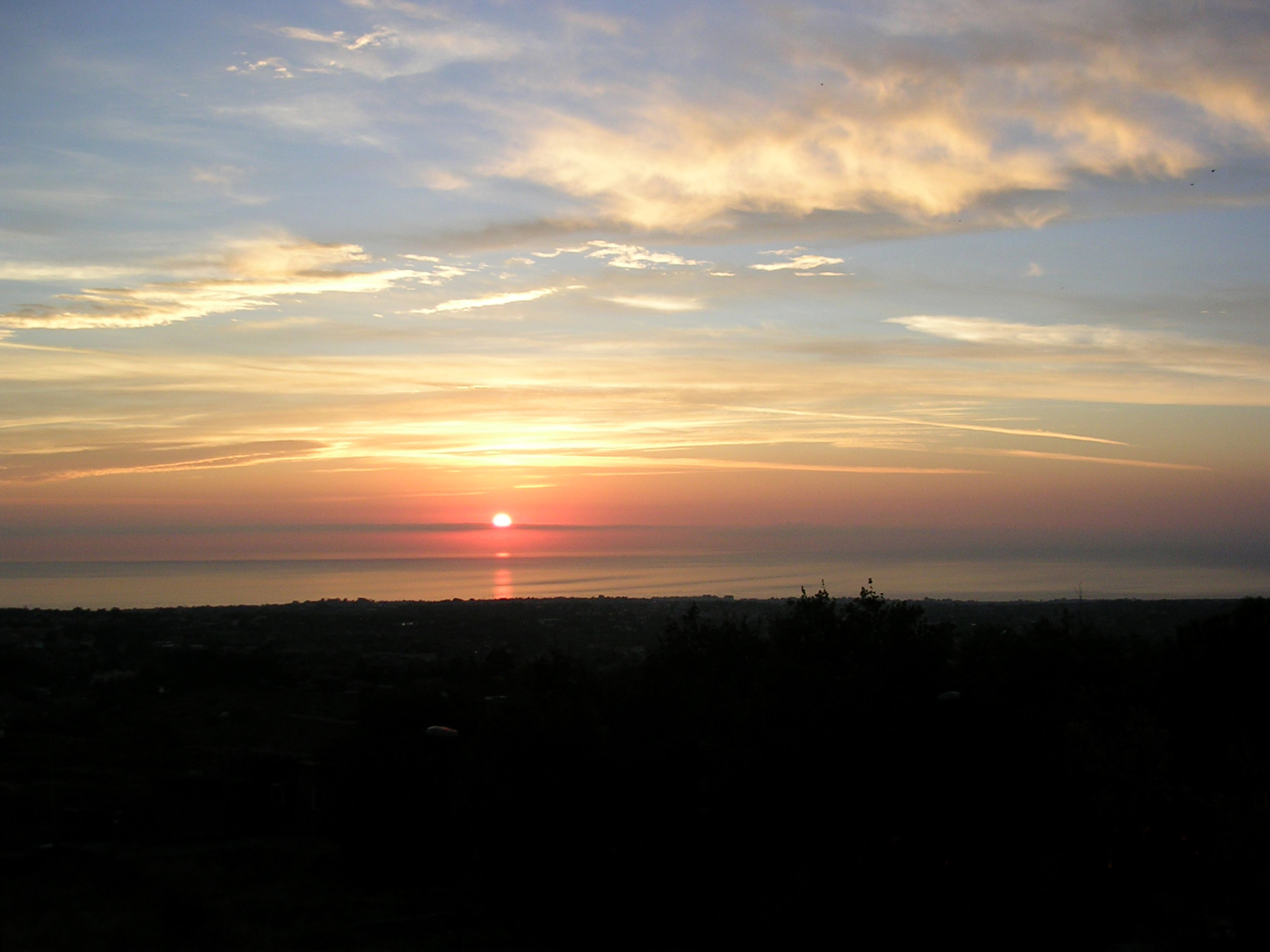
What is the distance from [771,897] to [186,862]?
11240mm

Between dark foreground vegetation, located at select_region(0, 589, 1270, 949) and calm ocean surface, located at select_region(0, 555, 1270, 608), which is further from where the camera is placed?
calm ocean surface, located at select_region(0, 555, 1270, 608)

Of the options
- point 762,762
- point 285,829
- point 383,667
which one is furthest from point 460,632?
point 762,762

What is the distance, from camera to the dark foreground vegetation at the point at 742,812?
13492 mm

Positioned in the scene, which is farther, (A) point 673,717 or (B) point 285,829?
(B) point 285,829

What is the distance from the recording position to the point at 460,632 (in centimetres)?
6125

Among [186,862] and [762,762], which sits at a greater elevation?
[762,762]

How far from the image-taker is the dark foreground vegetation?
1349 centimetres

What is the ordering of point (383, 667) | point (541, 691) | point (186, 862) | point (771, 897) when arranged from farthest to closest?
point (383, 667) < point (541, 691) < point (186, 862) < point (771, 897)

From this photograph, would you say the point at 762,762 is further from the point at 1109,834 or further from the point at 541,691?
the point at 541,691

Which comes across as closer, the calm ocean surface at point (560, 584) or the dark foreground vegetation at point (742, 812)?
the dark foreground vegetation at point (742, 812)

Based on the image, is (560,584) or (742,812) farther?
(560,584)

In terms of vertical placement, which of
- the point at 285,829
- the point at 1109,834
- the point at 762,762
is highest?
the point at 762,762

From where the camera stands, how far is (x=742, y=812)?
14.7m

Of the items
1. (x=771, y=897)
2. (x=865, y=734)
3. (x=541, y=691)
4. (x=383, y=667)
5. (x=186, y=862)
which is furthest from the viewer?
(x=383, y=667)
